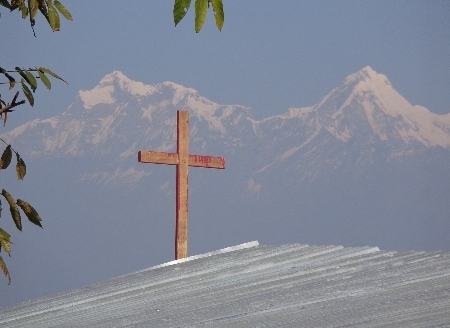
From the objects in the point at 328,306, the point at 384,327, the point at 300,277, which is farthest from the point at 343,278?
the point at 384,327

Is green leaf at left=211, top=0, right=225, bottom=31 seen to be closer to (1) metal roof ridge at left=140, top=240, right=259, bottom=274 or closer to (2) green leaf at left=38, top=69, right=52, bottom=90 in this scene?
(2) green leaf at left=38, top=69, right=52, bottom=90

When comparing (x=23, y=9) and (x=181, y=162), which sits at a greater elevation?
(x=181, y=162)

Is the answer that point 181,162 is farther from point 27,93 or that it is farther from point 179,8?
point 179,8

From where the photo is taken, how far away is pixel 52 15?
9.41 feet

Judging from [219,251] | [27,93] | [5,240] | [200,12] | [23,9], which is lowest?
[5,240]

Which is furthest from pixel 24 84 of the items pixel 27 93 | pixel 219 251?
pixel 219 251

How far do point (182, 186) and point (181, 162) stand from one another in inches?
8.2

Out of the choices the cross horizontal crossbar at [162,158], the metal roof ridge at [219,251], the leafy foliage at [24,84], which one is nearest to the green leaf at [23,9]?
the leafy foliage at [24,84]

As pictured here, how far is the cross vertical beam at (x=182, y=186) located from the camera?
263 inches

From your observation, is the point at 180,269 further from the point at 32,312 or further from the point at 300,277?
the point at 300,277

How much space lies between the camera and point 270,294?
147 inches

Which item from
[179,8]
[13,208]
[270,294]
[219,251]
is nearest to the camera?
[179,8]

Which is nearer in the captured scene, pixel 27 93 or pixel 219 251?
pixel 27 93

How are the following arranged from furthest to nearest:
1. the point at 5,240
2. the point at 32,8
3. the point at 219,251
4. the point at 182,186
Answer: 1. the point at 182,186
2. the point at 219,251
3. the point at 32,8
4. the point at 5,240
